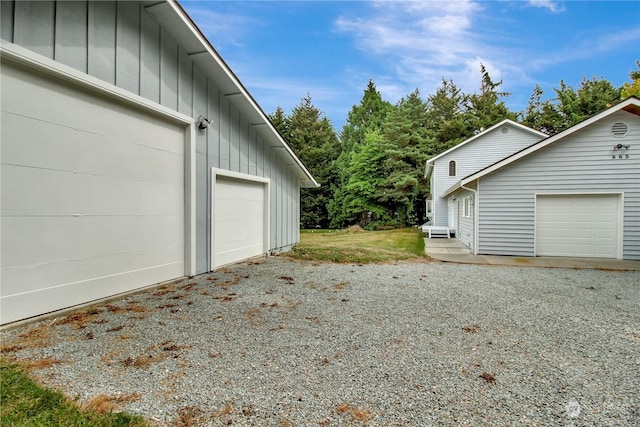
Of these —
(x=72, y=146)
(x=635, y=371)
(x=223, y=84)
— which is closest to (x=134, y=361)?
(x=72, y=146)

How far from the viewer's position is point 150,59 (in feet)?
16.1

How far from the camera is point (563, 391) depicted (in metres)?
2.23

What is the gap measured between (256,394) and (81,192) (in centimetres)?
360

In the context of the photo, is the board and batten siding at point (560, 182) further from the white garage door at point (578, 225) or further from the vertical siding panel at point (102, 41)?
the vertical siding panel at point (102, 41)

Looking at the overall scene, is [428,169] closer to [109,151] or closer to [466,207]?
[466,207]

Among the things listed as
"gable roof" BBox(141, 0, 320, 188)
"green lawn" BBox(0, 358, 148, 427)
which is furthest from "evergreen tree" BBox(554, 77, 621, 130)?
"green lawn" BBox(0, 358, 148, 427)

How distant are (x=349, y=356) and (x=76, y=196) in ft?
12.9

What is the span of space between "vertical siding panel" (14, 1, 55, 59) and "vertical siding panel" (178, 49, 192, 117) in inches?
83.0

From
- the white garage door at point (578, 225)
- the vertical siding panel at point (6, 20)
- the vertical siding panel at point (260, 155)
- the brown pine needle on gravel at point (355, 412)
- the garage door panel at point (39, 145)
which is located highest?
the vertical siding panel at point (6, 20)

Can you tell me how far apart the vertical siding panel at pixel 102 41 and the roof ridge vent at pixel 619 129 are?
1195 centimetres

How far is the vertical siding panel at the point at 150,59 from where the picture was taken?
4762mm

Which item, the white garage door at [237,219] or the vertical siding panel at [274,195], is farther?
the vertical siding panel at [274,195]

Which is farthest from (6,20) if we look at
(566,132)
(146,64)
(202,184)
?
(566,132)

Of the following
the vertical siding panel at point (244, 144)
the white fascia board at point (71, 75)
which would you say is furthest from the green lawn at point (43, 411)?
the vertical siding panel at point (244, 144)
